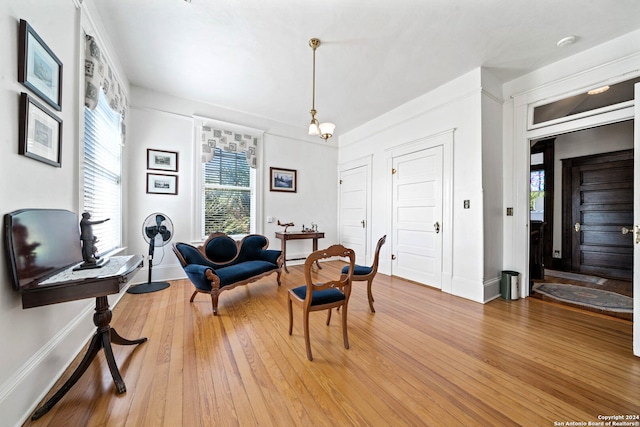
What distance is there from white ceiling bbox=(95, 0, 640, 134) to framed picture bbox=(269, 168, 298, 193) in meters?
1.53

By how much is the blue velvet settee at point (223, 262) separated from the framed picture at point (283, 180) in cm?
137

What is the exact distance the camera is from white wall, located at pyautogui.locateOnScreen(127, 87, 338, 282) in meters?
3.55

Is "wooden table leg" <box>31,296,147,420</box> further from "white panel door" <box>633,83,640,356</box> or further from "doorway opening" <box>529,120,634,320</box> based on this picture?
"doorway opening" <box>529,120,634,320</box>

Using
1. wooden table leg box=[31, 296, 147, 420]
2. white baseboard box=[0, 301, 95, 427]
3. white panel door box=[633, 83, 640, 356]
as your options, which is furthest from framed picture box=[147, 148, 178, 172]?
white panel door box=[633, 83, 640, 356]

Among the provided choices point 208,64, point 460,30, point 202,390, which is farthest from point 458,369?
point 208,64

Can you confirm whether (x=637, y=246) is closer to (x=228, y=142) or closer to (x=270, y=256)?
(x=270, y=256)

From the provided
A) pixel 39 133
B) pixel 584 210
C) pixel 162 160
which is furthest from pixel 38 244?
pixel 584 210

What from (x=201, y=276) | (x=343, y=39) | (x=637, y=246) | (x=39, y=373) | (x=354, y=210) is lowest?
(x=39, y=373)

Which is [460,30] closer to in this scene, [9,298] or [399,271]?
[399,271]

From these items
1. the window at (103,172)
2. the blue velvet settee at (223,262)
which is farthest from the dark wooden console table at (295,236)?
the window at (103,172)

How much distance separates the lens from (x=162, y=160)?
3701 millimetres

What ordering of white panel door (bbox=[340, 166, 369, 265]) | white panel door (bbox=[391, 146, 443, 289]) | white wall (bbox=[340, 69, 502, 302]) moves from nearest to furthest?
white wall (bbox=[340, 69, 502, 302]), white panel door (bbox=[391, 146, 443, 289]), white panel door (bbox=[340, 166, 369, 265])

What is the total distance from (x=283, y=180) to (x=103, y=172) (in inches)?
109

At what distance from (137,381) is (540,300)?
13.9 feet
